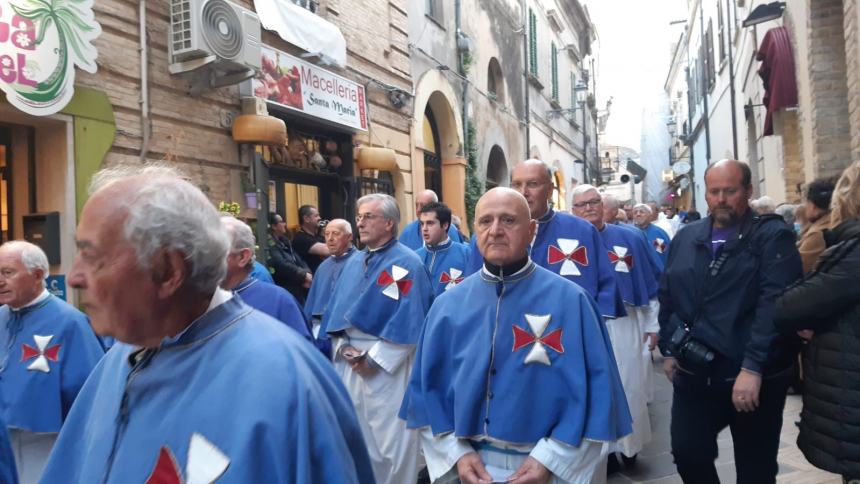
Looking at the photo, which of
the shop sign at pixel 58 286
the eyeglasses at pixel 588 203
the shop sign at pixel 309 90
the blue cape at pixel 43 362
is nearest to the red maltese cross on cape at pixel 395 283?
the eyeglasses at pixel 588 203

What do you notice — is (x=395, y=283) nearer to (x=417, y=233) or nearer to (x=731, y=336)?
(x=731, y=336)

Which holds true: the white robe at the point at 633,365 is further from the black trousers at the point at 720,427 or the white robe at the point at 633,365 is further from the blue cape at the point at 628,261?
the black trousers at the point at 720,427

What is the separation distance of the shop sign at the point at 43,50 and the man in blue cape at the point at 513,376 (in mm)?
4358

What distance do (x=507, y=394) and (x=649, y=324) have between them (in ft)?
13.2

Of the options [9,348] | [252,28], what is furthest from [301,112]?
[9,348]

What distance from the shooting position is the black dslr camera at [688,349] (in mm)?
3500

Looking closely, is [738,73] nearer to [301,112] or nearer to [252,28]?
[301,112]

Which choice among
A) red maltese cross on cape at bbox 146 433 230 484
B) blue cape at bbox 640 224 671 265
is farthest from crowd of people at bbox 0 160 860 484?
blue cape at bbox 640 224 671 265

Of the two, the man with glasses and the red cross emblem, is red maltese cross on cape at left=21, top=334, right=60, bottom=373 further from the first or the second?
the red cross emblem

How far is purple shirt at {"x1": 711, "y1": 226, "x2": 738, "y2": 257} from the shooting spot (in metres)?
3.63

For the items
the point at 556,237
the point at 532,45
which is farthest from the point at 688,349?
the point at 532,45

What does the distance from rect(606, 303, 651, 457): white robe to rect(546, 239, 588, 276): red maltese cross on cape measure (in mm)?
1040

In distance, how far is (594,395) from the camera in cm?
286

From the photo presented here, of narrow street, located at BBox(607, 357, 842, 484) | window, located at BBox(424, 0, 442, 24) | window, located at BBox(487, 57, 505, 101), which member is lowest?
Answer: narrow street, located at BBox(607, 357, 842, 484)
